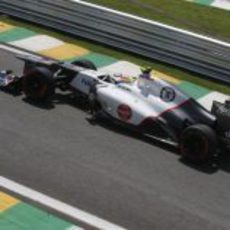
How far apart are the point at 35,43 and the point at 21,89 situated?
3.60 metres

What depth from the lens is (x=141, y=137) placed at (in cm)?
1206

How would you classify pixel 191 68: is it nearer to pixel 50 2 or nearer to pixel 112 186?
pixel 50 2

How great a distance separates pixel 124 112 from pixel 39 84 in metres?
1.81

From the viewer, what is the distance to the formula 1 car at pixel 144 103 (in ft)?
36.7

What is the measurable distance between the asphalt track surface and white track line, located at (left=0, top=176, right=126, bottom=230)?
122 millimetres

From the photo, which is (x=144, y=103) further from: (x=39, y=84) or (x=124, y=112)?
(x=39, y=84)

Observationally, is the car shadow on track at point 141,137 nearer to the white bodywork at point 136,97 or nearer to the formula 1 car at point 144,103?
the formula 1 car at point 144,103

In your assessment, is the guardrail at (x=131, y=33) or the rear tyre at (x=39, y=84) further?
the guardrail at (x=131, y=33)

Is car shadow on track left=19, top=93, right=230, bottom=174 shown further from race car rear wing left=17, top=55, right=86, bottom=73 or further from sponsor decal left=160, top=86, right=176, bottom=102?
sponsor decal left=160, top=86, right=176, bottom=102

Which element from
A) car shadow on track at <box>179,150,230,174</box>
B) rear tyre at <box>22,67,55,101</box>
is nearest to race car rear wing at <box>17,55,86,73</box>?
rear tyre at <box>22,67,55,101</box>

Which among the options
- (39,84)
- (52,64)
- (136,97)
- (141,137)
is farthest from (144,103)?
(52,64)

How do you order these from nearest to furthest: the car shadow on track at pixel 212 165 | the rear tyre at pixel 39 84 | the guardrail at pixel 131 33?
the car shadow on track at pixel 212 165
the rear tyre at pixel 39 84
the guardrail at pixel 131 33

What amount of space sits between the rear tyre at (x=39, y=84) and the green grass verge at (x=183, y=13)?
7.07 m

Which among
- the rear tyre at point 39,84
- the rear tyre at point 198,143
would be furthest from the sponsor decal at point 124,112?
the rear tyre at point 39,84
